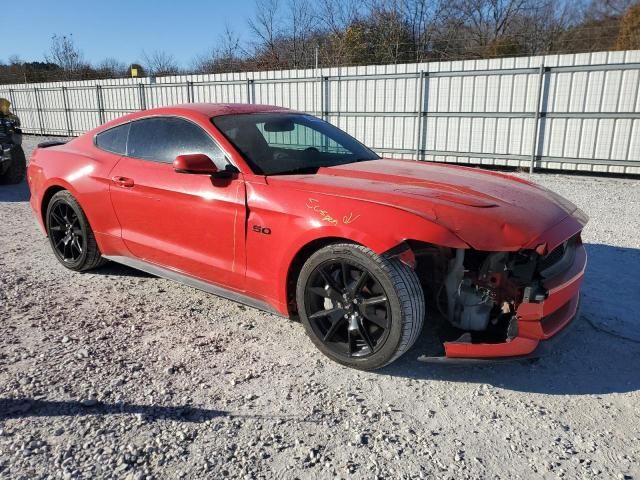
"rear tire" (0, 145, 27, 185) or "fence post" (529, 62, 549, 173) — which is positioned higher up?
"fence post" (529, 62, 549, 173)

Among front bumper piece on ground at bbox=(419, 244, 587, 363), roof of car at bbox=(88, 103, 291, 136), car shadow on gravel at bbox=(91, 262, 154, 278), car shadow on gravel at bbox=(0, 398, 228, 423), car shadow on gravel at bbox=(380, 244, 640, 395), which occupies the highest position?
roof of car at bbox=(88, 103, 291, 136)

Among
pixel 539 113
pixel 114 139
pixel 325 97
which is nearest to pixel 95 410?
pixel 114 139

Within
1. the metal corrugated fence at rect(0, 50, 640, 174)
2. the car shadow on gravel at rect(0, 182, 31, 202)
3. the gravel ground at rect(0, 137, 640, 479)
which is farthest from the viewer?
the metal corrugated fence at rect(0, 50, 640, 174)

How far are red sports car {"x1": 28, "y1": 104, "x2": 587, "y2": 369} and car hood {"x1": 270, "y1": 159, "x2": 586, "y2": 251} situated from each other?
0.04ft

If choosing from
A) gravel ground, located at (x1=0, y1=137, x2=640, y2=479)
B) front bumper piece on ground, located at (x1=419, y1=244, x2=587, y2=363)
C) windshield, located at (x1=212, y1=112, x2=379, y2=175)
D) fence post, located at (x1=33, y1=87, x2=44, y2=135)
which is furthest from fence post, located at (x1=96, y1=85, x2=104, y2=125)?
front bumper piece on ground, located at (x1=419, y1=244, x2=587, y2=363)

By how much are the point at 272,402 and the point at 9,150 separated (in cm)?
922

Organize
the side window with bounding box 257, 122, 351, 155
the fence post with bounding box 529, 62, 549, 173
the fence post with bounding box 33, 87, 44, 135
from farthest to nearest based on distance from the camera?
the fence post with bounding box 33, 87, 44, 135 → the fence post with bounding box 529, 62, 549, 173 → the side window with bounding box 257, 122, 351, 155

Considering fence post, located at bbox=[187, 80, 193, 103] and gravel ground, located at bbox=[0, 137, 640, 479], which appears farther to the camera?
fence post, located at bbox=[187, 80, 193, 103]

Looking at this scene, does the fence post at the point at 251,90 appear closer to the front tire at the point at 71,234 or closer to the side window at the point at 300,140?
the front tire at the point at 71,234

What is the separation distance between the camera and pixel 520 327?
272cm

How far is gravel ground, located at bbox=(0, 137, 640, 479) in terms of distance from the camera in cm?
224

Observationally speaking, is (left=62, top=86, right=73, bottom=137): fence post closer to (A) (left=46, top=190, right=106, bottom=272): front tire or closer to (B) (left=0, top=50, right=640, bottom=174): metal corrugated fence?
(B) (left=0, top=50, right=640, bottom=174): metal corrugated fence

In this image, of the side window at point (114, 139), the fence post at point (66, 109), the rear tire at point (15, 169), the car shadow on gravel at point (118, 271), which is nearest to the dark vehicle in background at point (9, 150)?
the rear tire at point (15, 169)

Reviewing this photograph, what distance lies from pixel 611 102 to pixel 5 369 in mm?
11243
